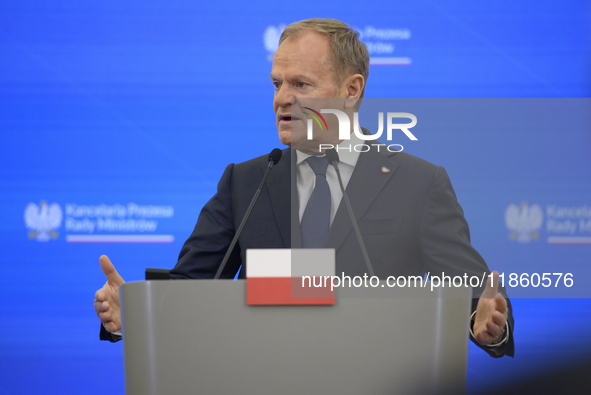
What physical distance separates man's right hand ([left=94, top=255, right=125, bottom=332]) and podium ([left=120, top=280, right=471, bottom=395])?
1.26 ft

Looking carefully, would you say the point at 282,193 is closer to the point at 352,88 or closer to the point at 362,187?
the point at 362,187

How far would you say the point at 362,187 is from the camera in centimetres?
144

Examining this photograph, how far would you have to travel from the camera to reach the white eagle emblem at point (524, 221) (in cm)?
128

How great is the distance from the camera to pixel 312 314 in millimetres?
871

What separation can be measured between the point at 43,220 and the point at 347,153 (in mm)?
1583

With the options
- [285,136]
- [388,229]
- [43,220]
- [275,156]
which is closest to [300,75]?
[285,136]

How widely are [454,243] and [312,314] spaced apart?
2.13 feet

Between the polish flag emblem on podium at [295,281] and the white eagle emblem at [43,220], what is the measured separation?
1.89 metres

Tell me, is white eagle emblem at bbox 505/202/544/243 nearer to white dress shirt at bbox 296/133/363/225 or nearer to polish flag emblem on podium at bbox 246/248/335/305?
white dress shirt at bbox 296/133/363/225

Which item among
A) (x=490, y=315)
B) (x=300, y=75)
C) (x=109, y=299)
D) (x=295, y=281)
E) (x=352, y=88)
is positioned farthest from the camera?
(x=352, y=88)

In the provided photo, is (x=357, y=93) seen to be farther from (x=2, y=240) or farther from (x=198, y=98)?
(x=2, y=240)

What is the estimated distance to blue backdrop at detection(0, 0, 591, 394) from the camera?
246 cm

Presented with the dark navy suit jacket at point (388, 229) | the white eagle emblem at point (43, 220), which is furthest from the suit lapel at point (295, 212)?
the white eagle emblem at point (43, 220)

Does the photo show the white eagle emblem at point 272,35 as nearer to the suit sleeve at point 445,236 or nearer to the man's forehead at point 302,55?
the man's forehead at point 302,55
